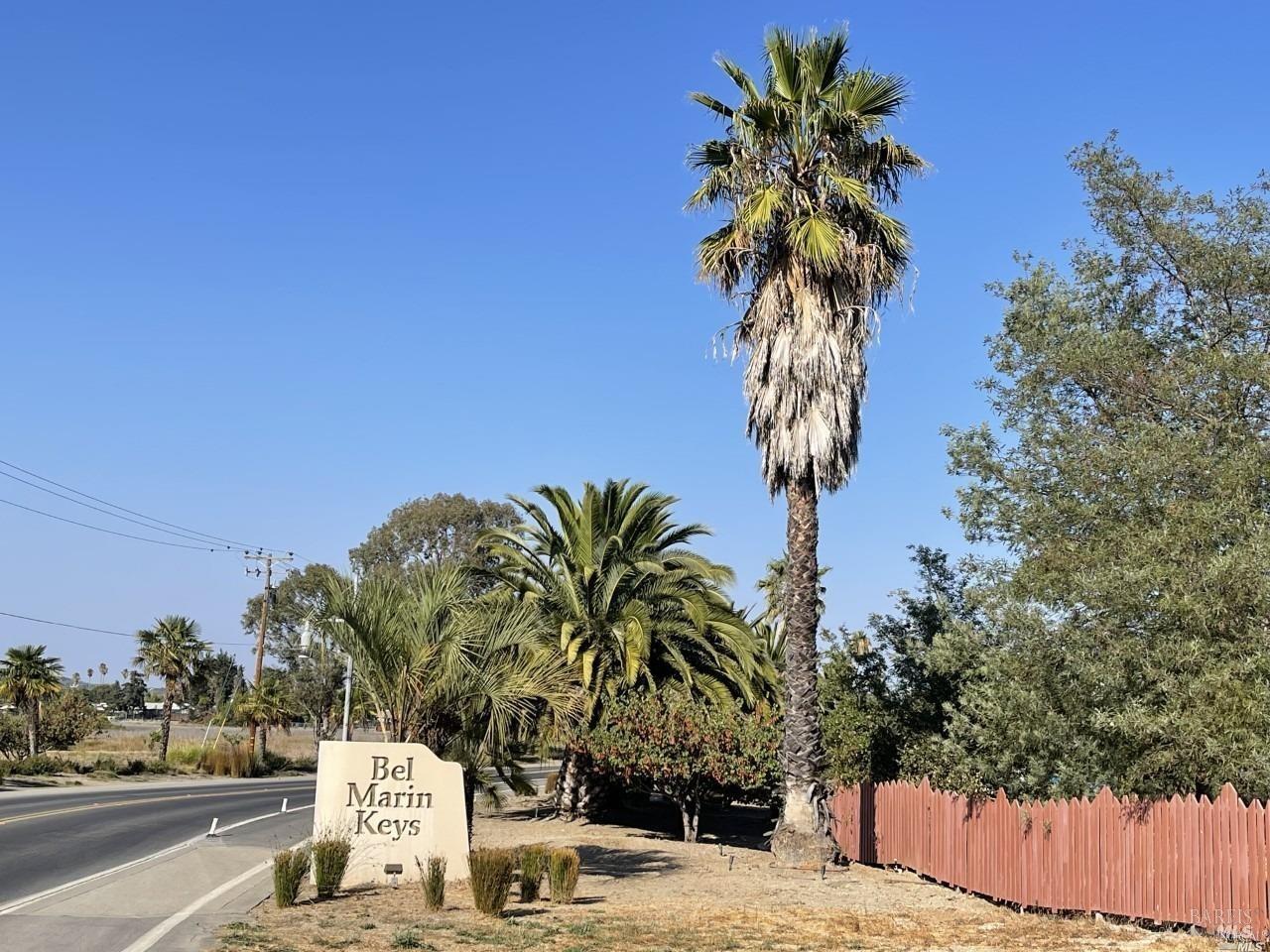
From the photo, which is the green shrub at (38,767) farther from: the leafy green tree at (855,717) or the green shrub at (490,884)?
the green shrub at (490,884)

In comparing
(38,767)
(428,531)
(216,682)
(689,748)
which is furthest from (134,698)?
(689,748)

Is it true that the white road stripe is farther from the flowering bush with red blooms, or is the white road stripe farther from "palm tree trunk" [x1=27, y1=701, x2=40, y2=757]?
"palm tree trunk" [x1=27, y1=701, x2=40, y2=757]

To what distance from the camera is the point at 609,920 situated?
13.8 meters

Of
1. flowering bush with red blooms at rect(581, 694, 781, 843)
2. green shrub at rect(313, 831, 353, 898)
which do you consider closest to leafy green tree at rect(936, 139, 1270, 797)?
flowering bush with red blooms at rect(581, 694, 781, 843)

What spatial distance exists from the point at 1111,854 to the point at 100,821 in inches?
812

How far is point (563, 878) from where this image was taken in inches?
585

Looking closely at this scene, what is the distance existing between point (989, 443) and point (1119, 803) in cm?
617

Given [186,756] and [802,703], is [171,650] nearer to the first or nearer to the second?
[186,756]

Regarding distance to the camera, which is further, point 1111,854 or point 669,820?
point 669,820

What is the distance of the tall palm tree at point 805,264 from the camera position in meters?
21.6

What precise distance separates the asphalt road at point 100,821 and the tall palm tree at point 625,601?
348 inches

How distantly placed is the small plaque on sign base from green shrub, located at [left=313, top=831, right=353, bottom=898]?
977 millimetres

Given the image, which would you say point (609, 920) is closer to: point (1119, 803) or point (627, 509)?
point (1119, 803)

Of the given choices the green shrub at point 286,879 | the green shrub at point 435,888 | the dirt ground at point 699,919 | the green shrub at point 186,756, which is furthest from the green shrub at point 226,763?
the green shrub at point 435,888
